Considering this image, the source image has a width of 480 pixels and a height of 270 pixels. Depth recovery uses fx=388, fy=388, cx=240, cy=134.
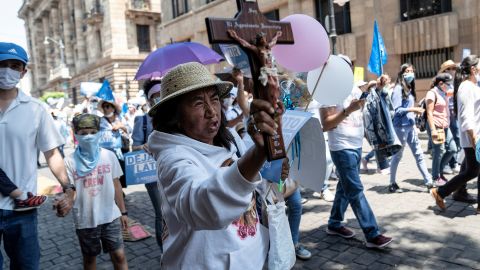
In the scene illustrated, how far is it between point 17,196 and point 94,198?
28.9 inches

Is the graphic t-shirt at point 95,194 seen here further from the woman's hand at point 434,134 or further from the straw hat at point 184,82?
the woman's hand at point 434,134

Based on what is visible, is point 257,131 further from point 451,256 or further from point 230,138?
point 451,256

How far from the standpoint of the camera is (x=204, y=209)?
4.08 feet

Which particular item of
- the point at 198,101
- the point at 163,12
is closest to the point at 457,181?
the point at 198,101

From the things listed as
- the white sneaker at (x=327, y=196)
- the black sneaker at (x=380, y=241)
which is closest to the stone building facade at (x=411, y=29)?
the white sneaker at (x=327, y=196)

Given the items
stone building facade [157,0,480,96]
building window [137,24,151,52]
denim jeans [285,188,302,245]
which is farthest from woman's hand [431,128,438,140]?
building window [137,24,151,52]

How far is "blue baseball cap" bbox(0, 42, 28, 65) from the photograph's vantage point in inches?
106

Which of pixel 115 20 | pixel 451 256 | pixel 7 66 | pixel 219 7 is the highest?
pixel 115 20

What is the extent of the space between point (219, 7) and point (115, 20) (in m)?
17.6

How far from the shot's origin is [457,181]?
15.7ft

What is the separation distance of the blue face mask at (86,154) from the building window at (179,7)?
25.9 meters

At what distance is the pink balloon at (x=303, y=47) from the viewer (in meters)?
2.23

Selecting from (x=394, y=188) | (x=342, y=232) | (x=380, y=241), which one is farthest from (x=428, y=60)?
(x=380, y=241)

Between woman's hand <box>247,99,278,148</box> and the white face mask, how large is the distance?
Result: 2.33 m
